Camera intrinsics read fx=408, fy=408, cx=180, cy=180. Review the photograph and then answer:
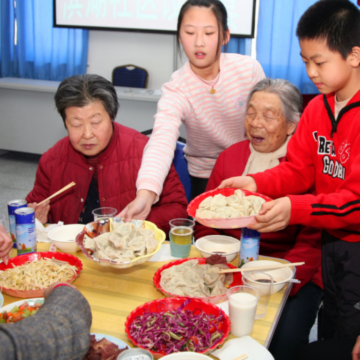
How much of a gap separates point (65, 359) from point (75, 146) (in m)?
1.49

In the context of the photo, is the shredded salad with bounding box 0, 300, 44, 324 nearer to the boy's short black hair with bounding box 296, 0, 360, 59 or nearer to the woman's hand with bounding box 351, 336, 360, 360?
the woman's hand with bounding box 351, 336, 360, 360

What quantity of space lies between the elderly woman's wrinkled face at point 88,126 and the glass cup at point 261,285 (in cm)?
110

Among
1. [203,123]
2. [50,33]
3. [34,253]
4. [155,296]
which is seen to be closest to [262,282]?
[155,296]

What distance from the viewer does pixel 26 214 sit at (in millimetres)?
1544

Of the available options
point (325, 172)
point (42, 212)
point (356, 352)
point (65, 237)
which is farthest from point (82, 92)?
point (356, 352)

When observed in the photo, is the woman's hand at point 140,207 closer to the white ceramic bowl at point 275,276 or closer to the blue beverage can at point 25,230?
the blue beverage can at point 25,230

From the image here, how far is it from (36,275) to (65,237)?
381 mm

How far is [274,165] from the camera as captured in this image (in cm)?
215

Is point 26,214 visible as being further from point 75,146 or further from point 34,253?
point 75,146

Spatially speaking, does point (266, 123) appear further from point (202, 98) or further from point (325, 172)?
point (325, 172)

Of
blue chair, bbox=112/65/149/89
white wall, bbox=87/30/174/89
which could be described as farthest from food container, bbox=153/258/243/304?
white wall, bbox=87/30/174/89

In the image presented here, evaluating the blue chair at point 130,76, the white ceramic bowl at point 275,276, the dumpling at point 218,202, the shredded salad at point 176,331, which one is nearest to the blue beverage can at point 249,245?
the white ceramic bowl at point 275,276

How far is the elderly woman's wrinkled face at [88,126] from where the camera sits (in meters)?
2.07

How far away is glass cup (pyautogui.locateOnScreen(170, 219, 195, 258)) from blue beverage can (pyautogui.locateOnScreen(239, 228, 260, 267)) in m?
0.22
